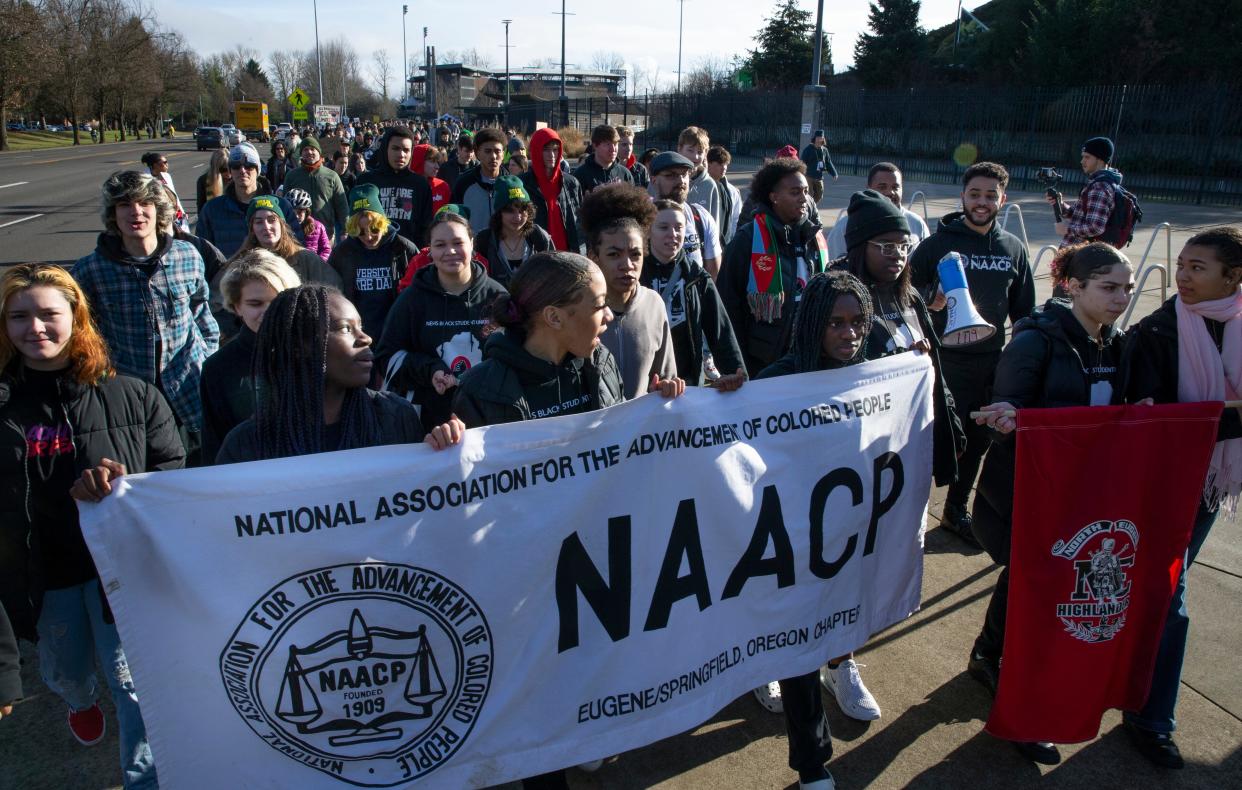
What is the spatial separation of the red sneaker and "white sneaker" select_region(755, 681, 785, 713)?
2.52 meters

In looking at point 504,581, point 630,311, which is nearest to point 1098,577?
point 630,311

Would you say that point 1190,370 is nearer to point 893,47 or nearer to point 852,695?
point 852,695

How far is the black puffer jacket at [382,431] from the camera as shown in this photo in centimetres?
242

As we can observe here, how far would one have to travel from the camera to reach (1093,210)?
733 centimetres

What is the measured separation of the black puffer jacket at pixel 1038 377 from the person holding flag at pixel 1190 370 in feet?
0.71

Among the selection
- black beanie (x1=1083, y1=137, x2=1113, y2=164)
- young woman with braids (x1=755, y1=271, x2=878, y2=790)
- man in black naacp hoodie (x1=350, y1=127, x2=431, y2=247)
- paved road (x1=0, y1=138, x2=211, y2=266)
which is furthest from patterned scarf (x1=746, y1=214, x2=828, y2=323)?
paved road (x1=0, y1=138, x2=211, y2=266)

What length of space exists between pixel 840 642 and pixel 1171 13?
31.7m

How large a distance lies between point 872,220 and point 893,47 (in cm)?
4490

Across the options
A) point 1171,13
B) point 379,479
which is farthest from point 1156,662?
point 1171,13

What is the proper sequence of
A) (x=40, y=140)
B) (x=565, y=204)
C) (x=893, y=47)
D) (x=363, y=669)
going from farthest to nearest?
(x=40, y=140) < (x=893, y=47) < (x=565, y=204) < (x=363, y=669)

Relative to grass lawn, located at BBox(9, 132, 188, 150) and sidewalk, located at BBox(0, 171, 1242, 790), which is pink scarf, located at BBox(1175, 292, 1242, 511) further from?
grass lawn, located at BBox(9, 132, 188, 150)

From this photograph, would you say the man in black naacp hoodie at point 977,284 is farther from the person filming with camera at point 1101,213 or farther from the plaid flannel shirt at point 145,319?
the plaid flannel shirt at point 145,319

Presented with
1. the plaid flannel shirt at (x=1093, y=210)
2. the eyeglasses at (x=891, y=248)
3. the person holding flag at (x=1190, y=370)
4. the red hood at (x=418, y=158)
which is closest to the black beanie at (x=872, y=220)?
the eyeglasses at (x=891, y=248)

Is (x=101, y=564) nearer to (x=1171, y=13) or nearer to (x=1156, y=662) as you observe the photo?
(x=1156, y=662)
